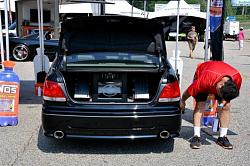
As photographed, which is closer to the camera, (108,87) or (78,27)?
(108,87)

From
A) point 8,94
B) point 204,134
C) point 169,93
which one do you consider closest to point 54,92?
point 169,93

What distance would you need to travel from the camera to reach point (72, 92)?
16.4ft

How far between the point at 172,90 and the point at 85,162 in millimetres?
1421

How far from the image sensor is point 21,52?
1548cm

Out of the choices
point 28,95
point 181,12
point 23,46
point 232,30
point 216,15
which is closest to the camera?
point 216,15

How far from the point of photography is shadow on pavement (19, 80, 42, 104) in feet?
26.9

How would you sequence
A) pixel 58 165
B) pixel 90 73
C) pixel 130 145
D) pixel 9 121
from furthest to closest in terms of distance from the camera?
1. pixel 9 121
2. pixel 130 145
3. pixel 90 73
4. pixel 58 165

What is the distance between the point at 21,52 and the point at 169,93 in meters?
11.7

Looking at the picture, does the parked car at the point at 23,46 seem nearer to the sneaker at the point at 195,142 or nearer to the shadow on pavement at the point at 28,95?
the shadow on pavement at the point at 28,95

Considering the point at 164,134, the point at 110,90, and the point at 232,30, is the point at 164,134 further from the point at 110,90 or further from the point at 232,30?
the point at 232,30

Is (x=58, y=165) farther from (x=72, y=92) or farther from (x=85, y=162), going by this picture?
Result: (x=72, y=92)

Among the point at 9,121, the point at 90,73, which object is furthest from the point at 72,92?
the point at 9,121

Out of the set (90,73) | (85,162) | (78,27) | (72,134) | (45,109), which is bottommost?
(85,162)

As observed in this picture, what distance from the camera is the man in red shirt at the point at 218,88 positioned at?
16.1 ft
